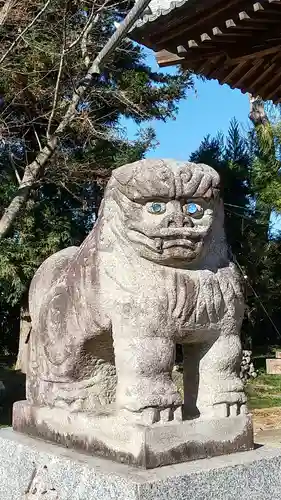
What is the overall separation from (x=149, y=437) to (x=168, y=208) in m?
0.72

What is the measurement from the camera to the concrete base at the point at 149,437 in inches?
75.9

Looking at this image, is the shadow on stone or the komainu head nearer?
the komainu head

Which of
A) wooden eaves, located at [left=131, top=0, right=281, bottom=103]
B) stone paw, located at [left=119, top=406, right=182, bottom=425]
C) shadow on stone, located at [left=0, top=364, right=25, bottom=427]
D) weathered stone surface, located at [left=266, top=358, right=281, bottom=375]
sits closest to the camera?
stone paw, located at [left=119, top=406, right=182, bottom=425]

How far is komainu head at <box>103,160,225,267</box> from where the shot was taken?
2.02 m

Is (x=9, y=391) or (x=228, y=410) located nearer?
Answer: (x=228, y=410)

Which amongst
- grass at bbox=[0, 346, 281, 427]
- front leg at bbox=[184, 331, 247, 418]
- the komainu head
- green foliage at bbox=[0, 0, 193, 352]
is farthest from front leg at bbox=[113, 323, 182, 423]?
green foliage at bbox=[0, 0, 193, 352]

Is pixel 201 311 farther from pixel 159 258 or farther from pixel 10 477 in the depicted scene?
pixel 10 477

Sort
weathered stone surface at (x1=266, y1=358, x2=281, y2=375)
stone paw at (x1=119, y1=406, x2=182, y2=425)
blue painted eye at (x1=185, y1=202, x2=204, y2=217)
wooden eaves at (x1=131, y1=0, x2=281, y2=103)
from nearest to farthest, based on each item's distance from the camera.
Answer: stone paw at (x1=119, y1=406, x2=182, y2=425)
blue painted eye at (x1=185, y1=202, x2=204, y2=217)
wooden eaves at (x1=131, y1=0, x2=281, y2=103)
weathered stone surface at (x1=266, y1=358, x2=281, y2=375)

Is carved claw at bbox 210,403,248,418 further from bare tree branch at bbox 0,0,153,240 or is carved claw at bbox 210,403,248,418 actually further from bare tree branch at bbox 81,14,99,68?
bare tree branch at bbox 81,14,99,68

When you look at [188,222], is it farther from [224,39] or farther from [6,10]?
[6,10]

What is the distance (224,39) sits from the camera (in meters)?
3.86

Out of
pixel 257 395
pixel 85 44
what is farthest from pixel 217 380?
pixel 257 395

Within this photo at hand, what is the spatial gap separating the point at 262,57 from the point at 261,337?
32.5 feet

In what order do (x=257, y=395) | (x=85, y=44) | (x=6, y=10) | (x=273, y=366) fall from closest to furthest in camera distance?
(x=6, y=10)
(x=85, y=44)
(x=257, y=395)
(x=273, y=366)
